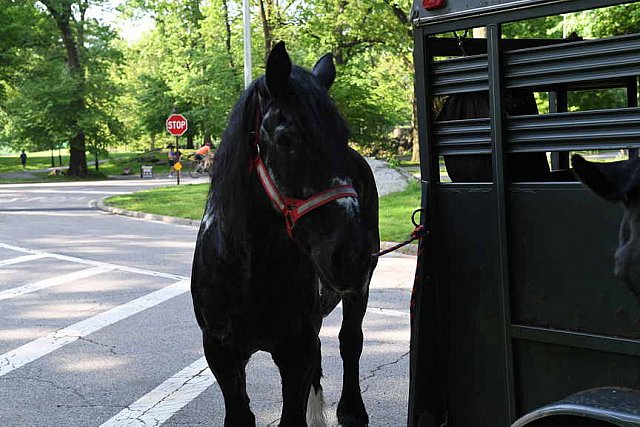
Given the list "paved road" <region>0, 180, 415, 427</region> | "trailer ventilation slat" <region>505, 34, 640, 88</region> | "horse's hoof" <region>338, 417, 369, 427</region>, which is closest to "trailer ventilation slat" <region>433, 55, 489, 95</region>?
"trailer ventilation slat" <region>505, 34, 640, 88</region>

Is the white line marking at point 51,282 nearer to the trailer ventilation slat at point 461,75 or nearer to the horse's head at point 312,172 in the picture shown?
the horse's head at point 312,172

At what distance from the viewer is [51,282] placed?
10.8 metres

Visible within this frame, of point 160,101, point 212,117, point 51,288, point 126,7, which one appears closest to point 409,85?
point 212,117

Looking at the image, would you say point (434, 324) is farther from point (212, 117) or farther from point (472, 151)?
point (212, 117)

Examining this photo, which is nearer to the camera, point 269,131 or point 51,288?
point 269,131

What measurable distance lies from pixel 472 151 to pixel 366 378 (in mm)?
3456

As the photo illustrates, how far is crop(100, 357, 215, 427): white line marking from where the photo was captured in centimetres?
530

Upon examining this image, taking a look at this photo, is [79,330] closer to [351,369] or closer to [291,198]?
[351,369]

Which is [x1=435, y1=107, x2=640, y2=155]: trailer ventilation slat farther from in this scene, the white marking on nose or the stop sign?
the stop sign

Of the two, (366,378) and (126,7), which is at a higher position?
(126,7)

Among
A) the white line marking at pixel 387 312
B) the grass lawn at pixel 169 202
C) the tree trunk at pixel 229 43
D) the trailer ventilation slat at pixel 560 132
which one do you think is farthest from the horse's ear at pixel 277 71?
the tree trunk at pixel 229 43

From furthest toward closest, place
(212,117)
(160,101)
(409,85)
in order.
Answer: (160,101) < (409,85) < (212,117)

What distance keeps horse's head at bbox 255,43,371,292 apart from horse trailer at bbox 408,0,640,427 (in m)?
0.40

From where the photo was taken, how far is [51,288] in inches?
406
